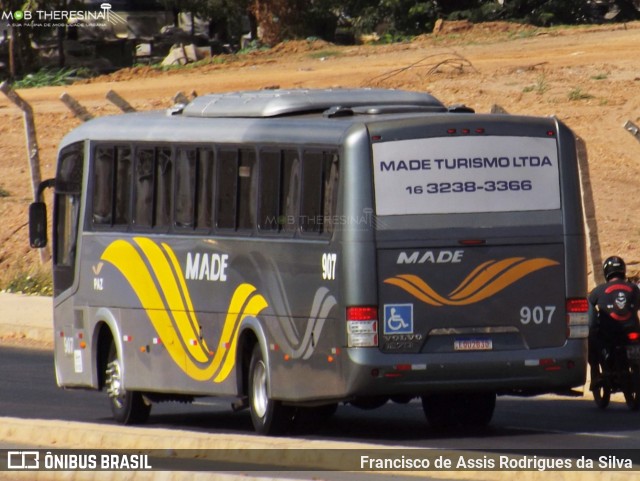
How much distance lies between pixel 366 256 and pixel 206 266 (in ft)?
7.36

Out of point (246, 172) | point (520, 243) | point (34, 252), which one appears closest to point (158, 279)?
point (246, 172)

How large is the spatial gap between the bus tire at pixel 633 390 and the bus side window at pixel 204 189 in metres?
4.33

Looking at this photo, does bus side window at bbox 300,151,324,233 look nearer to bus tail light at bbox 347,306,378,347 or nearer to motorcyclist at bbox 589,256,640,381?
bus tail light at bbox 347,306,378,347

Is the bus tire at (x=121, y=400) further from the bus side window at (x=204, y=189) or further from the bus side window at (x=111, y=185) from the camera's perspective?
the bus side window at (x=204, y=189)

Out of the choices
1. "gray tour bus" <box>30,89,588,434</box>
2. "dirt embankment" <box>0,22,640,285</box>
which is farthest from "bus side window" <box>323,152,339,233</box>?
"dirt embankment" <box>0,22,640,285</box>

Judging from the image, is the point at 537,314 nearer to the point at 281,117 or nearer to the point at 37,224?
the point at 281,117

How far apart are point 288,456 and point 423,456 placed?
3.30ft

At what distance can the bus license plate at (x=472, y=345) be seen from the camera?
43.7 feet

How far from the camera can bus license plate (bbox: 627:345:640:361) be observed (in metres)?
15.4

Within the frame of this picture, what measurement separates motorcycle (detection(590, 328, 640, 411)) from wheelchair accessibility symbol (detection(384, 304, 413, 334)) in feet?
10.5

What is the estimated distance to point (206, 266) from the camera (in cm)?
1478

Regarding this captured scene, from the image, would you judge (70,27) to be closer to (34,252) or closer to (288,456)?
(34,252)

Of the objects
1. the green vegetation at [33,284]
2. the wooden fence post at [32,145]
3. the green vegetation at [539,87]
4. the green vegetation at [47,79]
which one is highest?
the wooden fence post at [32,145]

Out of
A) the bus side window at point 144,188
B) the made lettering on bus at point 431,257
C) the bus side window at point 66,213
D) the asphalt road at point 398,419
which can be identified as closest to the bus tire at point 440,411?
the asphalt road at point 398,419
